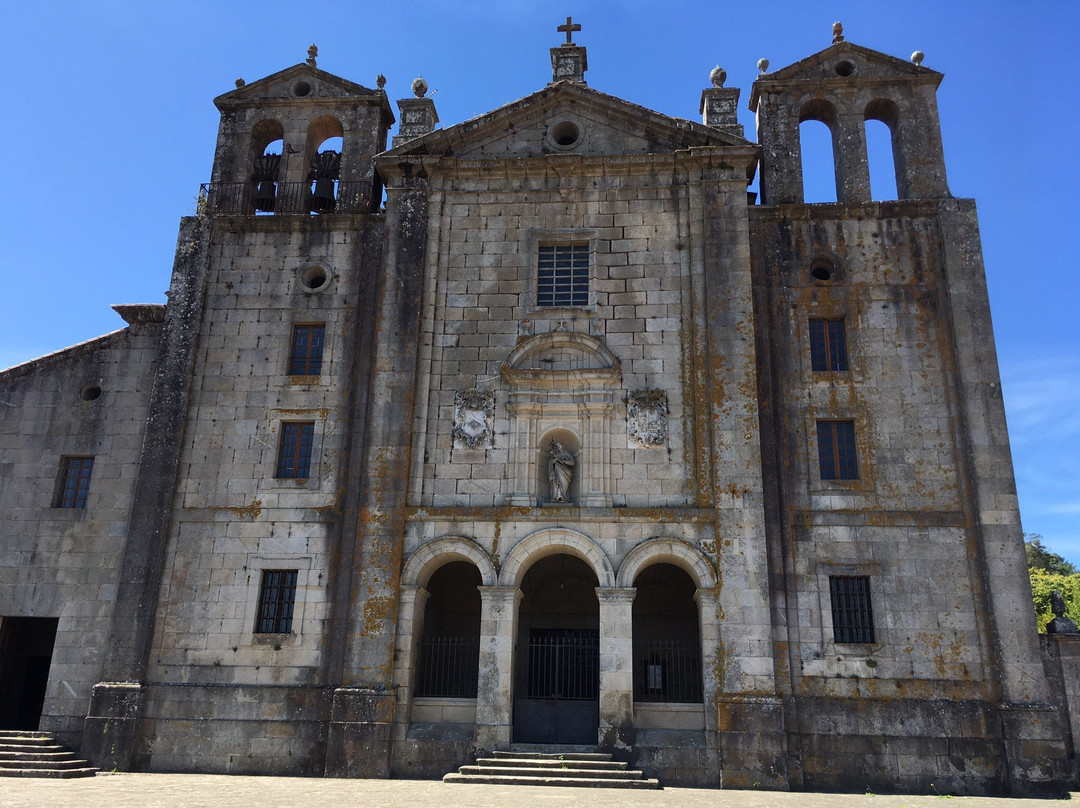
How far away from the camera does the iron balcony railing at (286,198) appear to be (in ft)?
74.9

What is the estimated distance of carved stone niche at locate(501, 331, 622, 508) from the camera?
19422 mm

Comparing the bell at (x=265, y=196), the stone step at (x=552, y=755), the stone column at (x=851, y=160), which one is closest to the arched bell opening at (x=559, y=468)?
the stone step at (x=552, y=755)

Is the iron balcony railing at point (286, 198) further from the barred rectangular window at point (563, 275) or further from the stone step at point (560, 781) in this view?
the stone step at point (560, 781)

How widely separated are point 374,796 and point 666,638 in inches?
339

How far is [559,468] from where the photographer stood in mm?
19609

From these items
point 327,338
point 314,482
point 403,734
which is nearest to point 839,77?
point 327,338

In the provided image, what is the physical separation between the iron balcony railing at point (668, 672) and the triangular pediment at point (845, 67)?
47.8 feet

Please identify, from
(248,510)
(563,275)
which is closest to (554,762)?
(248,510)

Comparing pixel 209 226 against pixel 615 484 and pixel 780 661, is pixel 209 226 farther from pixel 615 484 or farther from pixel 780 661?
pixel 780 661

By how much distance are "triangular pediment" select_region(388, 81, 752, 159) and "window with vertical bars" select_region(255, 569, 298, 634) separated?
1079cm

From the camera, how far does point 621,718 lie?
1752 cm

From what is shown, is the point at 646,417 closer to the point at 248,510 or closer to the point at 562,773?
the point at 562,773

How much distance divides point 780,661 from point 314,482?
11.0m

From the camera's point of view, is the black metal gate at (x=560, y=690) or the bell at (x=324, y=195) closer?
the black metal gate at (x=560, y=690)
